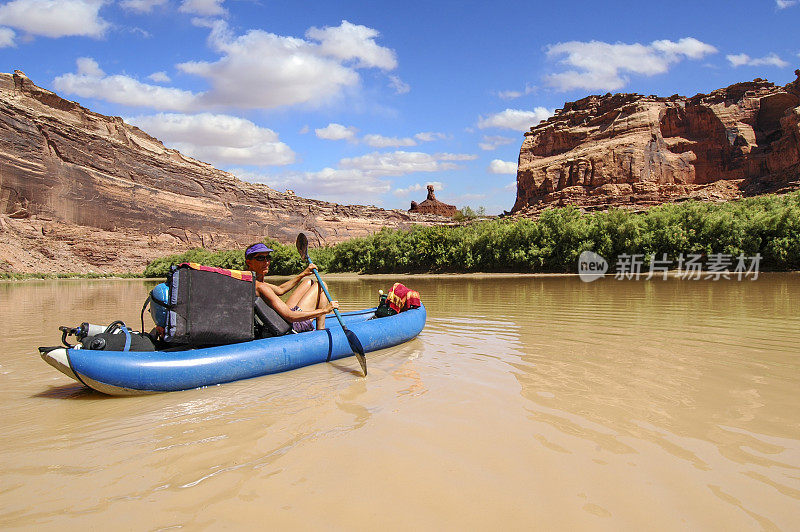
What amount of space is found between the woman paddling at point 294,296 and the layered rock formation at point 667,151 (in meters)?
66.0

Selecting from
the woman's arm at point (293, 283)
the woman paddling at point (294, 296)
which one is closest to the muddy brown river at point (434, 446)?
the woman paddling at point (294, 296)

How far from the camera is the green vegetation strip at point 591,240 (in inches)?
953

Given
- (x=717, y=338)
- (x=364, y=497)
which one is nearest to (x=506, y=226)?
(x=717, y=338)

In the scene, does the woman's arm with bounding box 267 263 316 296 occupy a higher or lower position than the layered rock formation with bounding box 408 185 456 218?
lower

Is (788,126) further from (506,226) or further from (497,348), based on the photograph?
(497,348)

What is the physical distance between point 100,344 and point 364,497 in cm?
333

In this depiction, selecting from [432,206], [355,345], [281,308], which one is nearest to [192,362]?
[281,308]

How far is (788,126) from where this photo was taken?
56625 millimetres

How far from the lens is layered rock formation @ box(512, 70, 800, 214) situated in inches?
2569

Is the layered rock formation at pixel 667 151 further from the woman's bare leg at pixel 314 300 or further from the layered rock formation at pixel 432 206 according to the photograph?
the woman's bare leg at pixel 314 300

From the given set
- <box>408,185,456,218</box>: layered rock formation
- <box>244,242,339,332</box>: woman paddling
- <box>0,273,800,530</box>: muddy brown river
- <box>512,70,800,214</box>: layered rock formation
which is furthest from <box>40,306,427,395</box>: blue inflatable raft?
<box>408,185,456,218</box>: layered rock formation

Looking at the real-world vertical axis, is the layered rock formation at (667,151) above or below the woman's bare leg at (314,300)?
above

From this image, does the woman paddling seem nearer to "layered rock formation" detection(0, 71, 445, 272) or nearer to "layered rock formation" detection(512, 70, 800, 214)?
"layered rock formation" detection(0, 71, 445, 272)

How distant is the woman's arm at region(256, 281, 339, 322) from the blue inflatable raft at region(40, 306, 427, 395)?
220 mm
